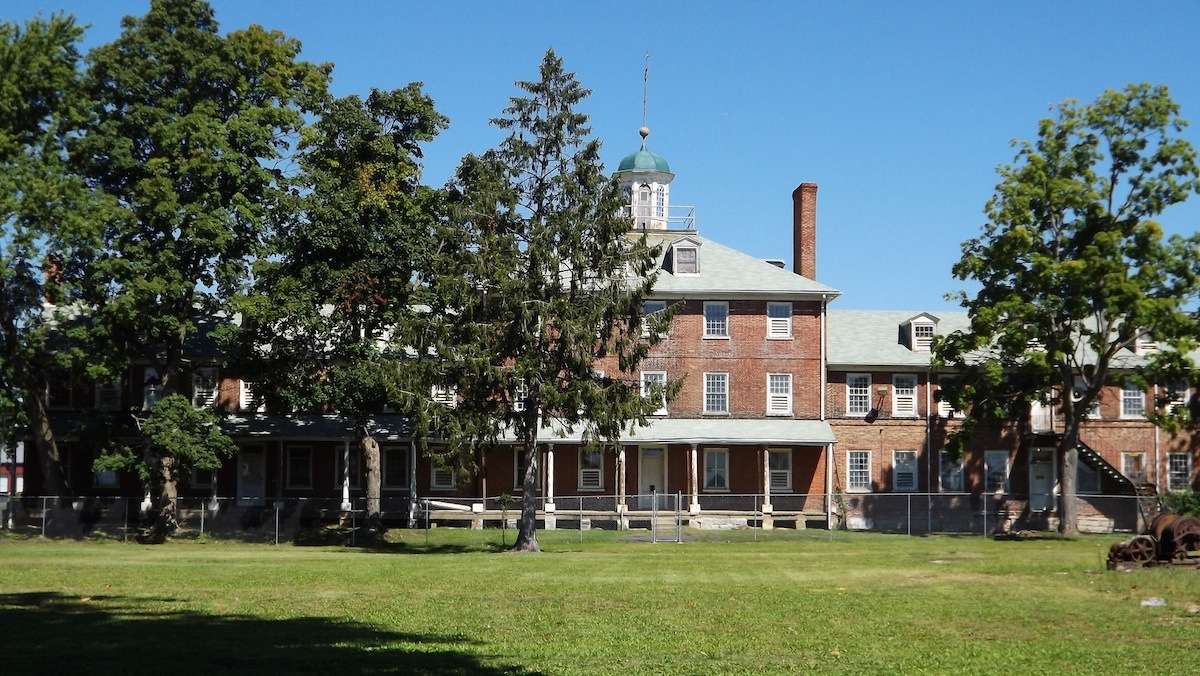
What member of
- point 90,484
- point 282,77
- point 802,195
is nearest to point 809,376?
point 802,195

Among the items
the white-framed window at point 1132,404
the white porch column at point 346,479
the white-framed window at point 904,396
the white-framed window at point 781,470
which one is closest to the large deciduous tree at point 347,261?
the white porch column at point 346,479

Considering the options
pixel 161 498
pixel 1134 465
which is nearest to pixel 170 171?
pixel 161 498

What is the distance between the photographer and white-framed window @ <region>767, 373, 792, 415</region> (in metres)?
56.8

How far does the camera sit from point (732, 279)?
188 feet

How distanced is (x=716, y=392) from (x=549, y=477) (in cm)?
788

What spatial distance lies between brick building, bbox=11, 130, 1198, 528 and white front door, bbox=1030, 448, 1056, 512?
6 centimetres

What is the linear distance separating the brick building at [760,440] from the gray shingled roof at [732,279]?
0.29 feet

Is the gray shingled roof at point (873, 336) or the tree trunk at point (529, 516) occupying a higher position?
the gray shingled roof at point (873, 336)

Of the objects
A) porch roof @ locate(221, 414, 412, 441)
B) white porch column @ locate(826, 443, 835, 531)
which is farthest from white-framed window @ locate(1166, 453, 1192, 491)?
porch roof @ locate(221, 414, 412, 441)

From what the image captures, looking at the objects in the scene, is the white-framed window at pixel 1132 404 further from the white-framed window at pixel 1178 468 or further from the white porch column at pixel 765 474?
the white porch column at pixel 765 474

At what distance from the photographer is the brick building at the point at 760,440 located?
55.0 metres

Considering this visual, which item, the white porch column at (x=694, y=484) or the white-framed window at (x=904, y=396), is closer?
the white porch column at (x=694, y=484)

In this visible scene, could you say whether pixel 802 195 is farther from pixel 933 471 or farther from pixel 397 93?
pixel 397 93

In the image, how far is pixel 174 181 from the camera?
153 ft
